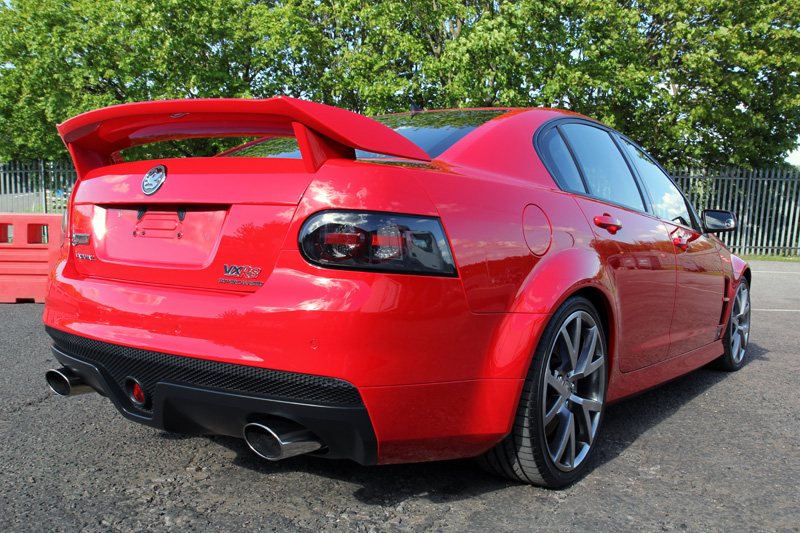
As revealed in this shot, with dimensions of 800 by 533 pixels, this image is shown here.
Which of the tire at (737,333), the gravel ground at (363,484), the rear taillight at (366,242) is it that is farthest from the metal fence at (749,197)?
the rear taillight at (366,242)

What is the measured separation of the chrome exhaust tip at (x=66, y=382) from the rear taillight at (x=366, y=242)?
1108 millimetres

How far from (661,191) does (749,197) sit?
1678cm

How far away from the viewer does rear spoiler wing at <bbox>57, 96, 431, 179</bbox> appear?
77.4 inches

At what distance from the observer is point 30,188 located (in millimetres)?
18781

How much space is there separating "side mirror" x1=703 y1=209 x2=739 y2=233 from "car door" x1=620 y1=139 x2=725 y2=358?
0.13 metres

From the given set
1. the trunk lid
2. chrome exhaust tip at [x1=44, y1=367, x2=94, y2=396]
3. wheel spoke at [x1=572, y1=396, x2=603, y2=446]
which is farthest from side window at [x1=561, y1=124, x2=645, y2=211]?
chrome exhaust tip at [x1=44, y1=367, x2=94, y2=396]

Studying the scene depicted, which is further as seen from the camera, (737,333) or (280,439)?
(737,333)

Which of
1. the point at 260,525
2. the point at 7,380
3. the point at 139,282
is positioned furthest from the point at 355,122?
the point at 7,380

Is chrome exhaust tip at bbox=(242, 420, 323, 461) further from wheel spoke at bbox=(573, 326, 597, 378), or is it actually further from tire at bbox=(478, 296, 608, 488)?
wheel spoke at bbox=(573, 326, 597, 378)

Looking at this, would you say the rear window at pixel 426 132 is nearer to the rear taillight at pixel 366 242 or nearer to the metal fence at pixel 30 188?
the rear taillight at pixel 366 242

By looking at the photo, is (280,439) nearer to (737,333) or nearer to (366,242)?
(366,242)

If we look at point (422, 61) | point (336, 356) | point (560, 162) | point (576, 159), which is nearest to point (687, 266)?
point (576, 159)

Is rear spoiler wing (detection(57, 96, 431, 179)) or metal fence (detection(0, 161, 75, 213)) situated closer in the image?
rear spoiler wing (detection(57, 96, 431, 179))

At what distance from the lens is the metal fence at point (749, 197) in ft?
59.7
